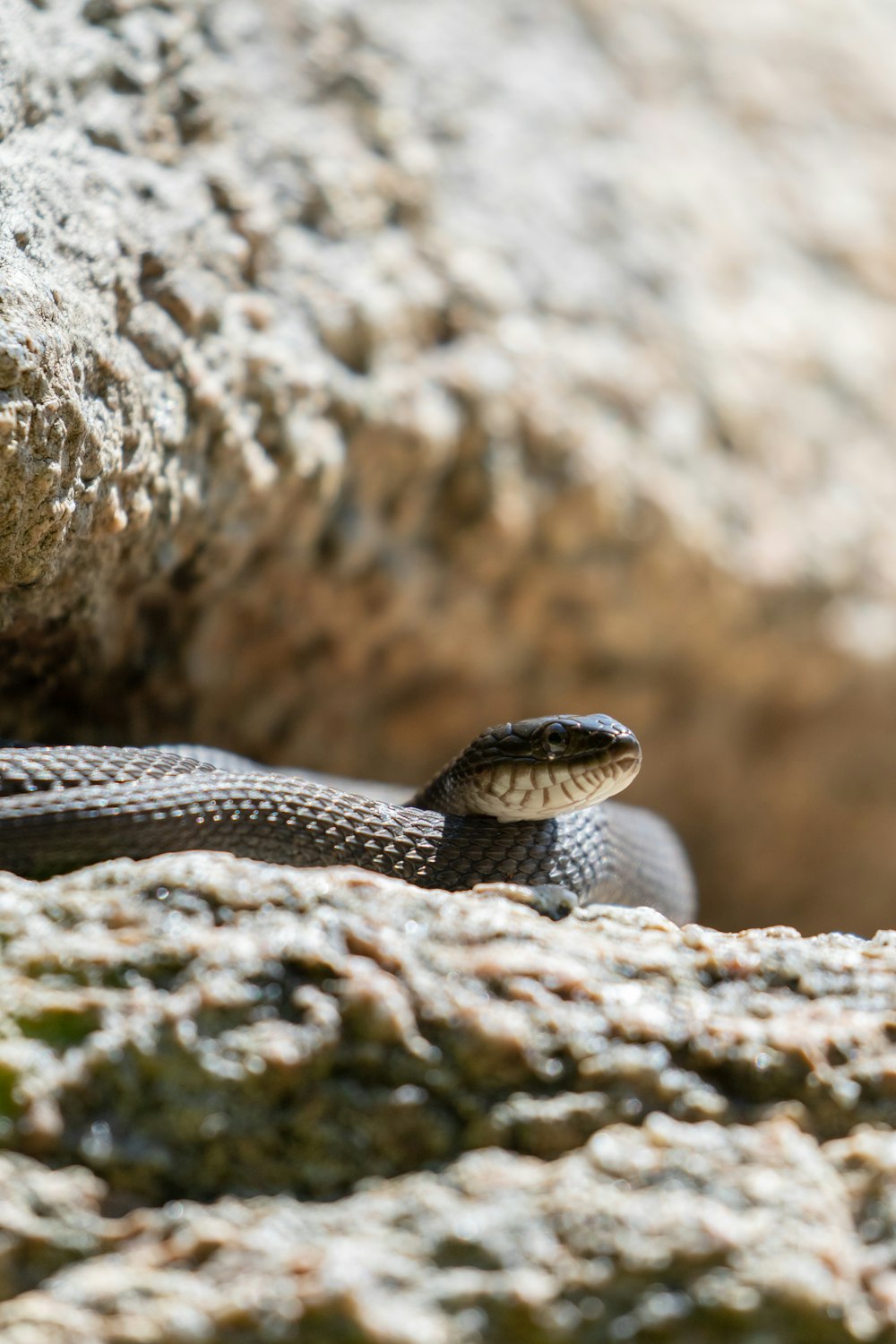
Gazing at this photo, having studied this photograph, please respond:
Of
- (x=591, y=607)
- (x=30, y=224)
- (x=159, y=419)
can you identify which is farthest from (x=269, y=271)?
(x=591, y=607)

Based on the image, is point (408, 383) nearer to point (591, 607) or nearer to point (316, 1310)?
point (591, 607)

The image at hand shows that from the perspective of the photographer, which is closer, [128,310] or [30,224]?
[30,224]

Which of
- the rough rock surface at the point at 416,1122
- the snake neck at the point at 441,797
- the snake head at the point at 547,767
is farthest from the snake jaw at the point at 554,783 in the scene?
the rough rock surface at the point at 416,1122

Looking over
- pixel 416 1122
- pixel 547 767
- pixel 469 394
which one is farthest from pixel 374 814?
pixel 469 394

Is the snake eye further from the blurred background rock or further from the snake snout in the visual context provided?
the blurred background rock

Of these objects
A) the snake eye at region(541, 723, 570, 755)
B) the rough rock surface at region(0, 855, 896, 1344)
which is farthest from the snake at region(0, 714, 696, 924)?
the rough rock surface at region(0, 855, 896, 1344)

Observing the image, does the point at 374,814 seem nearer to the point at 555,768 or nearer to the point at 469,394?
the point at 555,768

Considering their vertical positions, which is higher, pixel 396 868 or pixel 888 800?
pixel 396 868

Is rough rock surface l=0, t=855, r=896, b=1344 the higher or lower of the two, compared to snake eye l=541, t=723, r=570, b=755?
higher

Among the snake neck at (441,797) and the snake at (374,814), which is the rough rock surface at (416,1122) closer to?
the snake at (374,814)
